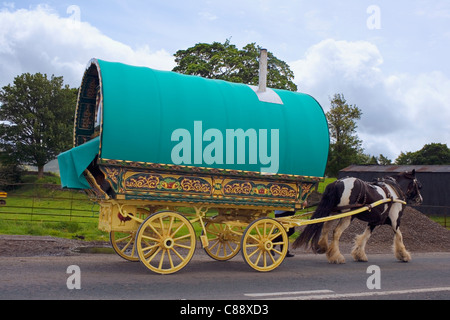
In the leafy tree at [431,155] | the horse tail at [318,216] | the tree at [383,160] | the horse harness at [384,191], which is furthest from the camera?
the tree at [383,160]

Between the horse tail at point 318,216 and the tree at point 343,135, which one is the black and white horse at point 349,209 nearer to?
the horse tail at point 318,216

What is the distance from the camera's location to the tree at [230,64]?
28.3 meters

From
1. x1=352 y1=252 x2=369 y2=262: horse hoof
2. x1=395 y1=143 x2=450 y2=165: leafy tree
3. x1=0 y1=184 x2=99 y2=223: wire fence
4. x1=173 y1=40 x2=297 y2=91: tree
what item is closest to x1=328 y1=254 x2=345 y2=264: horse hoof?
x1=352 y1=252 x2=369 y2=262: horse hoof

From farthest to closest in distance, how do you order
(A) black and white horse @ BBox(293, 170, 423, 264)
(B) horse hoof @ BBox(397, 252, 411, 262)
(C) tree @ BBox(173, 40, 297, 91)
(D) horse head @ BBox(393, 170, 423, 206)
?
(C) tree @ BBox(173, 40, 297, 91) → (D) horse head @ BBox(393, 170, 423, 206) → (B) horse hoof @ BBox(397, 252, 411, 262) → (A) black and white horse @ BBox(293, 170, 423, 264)

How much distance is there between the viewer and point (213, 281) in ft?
21.9

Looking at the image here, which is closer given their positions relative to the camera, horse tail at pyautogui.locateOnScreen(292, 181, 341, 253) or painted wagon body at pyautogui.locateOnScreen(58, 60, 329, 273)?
painted wagon body at pyautogui.locateOnScreen(58, 60, 329, 273)

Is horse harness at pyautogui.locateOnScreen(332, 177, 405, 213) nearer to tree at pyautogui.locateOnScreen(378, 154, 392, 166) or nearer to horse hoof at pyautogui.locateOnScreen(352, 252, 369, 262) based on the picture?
horse hoof at pyautogui.locateOnScreen(352, 252, 369, 262)

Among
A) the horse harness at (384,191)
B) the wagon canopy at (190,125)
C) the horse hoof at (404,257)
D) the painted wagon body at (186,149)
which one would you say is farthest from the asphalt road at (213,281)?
the wagon canopy at (190,125)

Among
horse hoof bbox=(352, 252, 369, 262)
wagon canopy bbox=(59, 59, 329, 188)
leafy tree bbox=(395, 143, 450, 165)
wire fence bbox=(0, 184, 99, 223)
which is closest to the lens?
wagon canopy bbox=(59, 59, 329, 188)

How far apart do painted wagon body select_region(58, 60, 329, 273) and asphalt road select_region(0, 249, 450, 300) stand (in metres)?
0.63

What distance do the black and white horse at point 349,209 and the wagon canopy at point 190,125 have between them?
1.04 meters

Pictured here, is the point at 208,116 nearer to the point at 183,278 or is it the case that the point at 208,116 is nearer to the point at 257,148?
the point at 257,148

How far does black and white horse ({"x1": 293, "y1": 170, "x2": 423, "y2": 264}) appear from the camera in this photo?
8.95 m

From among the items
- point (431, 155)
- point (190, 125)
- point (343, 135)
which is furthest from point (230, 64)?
point (431, 155)
